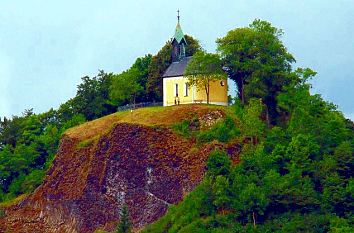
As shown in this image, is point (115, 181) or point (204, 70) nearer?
point (115, 181)

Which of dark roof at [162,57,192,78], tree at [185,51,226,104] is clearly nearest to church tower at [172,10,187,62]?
dark roof at [162,57,192,78]

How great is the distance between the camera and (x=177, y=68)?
349 feet

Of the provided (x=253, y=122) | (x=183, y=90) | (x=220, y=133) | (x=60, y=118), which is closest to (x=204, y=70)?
(x=183, y=90)

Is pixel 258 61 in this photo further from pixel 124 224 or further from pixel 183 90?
pixel 124 224

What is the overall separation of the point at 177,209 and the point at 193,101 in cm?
1335

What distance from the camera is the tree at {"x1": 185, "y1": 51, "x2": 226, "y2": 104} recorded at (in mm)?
102062

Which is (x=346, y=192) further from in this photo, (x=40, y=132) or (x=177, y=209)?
(x=40, y=132)

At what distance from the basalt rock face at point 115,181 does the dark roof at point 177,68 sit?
7593 millimetres

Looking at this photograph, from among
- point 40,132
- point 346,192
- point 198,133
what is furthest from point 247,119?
point 40,132

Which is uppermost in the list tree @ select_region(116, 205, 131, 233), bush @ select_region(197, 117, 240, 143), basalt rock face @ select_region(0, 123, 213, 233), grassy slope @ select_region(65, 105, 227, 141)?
grassy slope @ select_region(65, 105, 227, 141)

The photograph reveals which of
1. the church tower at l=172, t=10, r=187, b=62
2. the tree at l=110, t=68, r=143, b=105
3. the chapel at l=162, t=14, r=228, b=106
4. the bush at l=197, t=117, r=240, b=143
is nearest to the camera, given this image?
the bush at l=197, t=117, r=240, b=143

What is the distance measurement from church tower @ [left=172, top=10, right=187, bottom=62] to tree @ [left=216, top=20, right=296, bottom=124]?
17.4 feet

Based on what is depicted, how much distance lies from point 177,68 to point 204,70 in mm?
4907

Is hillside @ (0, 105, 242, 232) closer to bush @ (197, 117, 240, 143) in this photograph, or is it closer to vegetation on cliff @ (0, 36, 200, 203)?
bush @ (197, 117, 240, 143)
